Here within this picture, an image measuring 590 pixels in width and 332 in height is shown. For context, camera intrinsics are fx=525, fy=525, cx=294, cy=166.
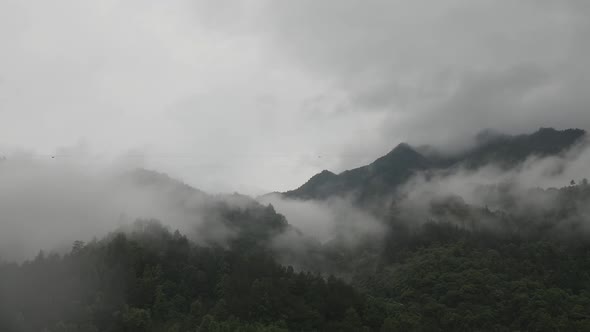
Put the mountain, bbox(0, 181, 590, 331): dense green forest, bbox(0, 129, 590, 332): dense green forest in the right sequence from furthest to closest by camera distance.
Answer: the mountain → bbox(0, 129, 590, 332): dense green forest → bbox(0, 181, 590, 331): dense green forest

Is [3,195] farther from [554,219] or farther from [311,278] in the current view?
[554,219]

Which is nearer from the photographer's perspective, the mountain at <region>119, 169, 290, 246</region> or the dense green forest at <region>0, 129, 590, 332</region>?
the dense green forest at <region>0, 129, 590, 332</region>

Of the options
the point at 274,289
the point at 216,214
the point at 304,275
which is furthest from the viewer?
the point at 216,214

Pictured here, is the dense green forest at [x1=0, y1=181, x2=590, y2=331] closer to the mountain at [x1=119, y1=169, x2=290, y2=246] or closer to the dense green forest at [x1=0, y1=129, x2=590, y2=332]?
the dense green forest at [x1=0, y1=129, x2=590, y2=332]

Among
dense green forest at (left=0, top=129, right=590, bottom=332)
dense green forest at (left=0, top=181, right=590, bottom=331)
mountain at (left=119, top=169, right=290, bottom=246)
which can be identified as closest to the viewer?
dense green forest at (left=0, top=181, right=590, bottom=331)

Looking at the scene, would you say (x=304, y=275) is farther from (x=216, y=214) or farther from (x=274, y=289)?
(x=216, y=214)

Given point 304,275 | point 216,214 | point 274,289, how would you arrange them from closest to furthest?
1. point 274,289
2. point 304,275
3. point 216,214

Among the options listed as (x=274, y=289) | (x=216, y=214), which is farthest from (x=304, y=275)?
(x=216, y=214)

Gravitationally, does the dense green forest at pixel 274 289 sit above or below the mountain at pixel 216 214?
below

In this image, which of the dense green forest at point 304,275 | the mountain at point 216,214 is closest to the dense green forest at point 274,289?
the dense green forest at point 304,275

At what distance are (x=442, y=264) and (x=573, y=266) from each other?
34565 mm

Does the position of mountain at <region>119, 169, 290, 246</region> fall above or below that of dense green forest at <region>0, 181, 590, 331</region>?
above

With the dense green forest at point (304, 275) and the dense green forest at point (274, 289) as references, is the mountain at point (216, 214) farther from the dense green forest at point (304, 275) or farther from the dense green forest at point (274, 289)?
the dense green forest at point (274, 289)

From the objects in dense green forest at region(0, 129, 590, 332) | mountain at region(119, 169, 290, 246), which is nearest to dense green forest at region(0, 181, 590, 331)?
dense green forest at region(0, 129, 590, 332)
